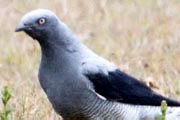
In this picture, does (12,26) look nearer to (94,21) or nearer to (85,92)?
(94,21)

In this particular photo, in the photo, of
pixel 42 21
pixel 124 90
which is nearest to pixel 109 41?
pixel 124 90

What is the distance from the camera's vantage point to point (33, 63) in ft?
31.1

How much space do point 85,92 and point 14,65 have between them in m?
2.91

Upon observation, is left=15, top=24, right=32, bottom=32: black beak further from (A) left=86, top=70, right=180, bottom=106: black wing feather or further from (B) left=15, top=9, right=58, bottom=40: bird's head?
(A) left=86, top=70, right=180, bottom=106: black wing feather

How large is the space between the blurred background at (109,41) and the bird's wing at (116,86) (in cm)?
78

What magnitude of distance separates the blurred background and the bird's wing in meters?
0.78

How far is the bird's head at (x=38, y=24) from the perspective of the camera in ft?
22.2

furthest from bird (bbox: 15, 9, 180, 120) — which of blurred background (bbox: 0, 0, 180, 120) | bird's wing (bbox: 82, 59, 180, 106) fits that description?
blurred background (bbox: 0, 0, 180, 120)

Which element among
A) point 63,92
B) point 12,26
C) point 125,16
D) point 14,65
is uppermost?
point 125,16

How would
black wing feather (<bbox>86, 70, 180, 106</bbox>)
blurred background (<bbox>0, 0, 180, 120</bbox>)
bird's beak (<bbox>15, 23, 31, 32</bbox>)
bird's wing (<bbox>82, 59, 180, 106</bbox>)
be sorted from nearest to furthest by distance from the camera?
bird's beak (<bbox>15, 23, 31, 32</bbox>) → bird's wing (<bbox>82, 59, 180, 106</bbox>) → black wing feather (<bbox>86, 70, 180, 106</bbox>) → blurred background (<bbox>0, 0, 180, 120</bbox>)

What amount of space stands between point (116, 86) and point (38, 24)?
0.84 metres

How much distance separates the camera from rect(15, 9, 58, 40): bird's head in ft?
22.2

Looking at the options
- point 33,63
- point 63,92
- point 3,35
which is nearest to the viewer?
point 63,92

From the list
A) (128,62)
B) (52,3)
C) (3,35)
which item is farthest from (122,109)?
(52,3)
